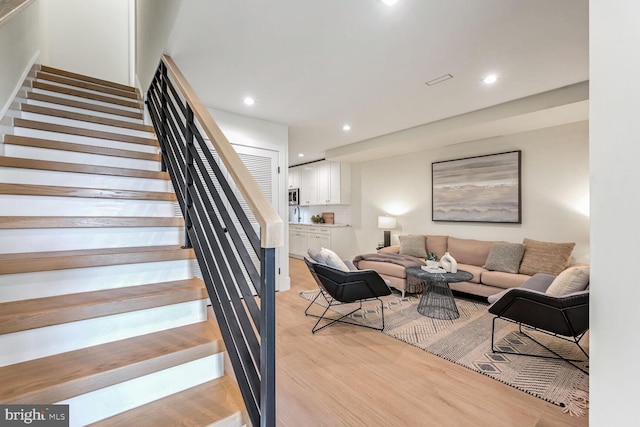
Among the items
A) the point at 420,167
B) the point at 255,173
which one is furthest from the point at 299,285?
the point at 420,167

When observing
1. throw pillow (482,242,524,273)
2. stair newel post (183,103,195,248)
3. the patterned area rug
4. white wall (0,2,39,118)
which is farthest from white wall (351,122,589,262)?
white wall (0,2,39,118)

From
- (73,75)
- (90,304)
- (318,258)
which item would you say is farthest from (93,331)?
(73,75)

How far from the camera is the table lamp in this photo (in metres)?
5.38

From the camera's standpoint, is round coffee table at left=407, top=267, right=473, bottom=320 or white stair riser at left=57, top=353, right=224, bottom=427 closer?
white stair riser at left=57, top=353, right=224, bottom=427

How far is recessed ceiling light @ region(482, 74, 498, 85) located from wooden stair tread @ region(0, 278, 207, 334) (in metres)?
3.08

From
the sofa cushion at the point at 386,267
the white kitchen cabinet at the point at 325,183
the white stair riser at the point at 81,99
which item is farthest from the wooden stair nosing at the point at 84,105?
the white kitchen cabinet at the point at 325,183

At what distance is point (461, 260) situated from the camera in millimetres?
4277

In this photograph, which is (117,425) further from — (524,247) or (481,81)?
(524,247)

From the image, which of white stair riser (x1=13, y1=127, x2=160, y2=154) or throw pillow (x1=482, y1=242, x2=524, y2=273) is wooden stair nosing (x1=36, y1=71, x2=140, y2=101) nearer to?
white stair riser (x1=13, y1=127, x2=160, y2=154)

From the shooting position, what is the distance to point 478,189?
440 cm

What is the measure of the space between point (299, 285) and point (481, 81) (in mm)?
3640

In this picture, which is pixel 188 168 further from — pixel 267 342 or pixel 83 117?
pixel 83 117

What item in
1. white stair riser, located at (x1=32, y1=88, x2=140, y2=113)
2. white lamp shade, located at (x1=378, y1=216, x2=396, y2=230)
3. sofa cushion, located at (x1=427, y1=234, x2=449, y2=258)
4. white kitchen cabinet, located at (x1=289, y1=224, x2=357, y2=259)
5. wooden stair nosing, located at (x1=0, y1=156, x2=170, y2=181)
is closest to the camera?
wooden stair nosing, located at (x1=0, y1=156, x2=170, y2=181)

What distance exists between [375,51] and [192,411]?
257 cm
